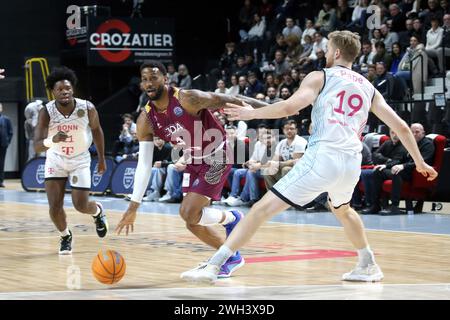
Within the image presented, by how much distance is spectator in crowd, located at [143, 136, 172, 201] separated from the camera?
17.8m

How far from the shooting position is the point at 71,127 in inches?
392

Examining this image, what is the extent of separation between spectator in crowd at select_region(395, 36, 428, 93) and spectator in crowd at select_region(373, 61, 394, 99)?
0.28 meters

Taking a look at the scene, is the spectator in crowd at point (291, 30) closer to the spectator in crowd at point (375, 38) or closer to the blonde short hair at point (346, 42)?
the spectator in crowd at point (375, 38)

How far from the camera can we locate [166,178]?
17.6 m

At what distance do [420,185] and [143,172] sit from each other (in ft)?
25.4

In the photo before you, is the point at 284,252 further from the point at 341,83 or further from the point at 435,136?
the point at 435,136

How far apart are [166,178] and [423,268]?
32.8ft

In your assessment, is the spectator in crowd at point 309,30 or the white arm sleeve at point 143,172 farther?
the spectator in crowd at point 309,30

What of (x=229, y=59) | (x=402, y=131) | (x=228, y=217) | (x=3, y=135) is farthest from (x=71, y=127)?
(x=229, y=59)

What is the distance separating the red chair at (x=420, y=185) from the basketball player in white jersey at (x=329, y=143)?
7.29 metres

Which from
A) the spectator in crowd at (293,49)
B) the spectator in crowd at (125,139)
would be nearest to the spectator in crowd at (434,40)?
the spectator in crowd at (293,49)

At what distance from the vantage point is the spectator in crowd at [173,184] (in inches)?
678

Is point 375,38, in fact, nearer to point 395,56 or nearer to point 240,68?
point 395,56

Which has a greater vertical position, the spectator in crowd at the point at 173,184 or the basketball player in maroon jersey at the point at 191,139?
the basketball player in maroon jersey at the point at 191,139
